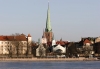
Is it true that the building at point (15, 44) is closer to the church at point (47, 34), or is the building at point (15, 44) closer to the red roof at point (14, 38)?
the red roof at point (14, 38)

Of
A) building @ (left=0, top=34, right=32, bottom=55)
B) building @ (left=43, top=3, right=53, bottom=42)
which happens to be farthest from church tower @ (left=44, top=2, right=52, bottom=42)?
building @ (left=0, top=34, right=32, bottom=55)

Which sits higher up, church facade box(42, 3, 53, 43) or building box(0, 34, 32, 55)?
church facade box(42, 3, 53, 43)

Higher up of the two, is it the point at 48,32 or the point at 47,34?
the point at 48,32

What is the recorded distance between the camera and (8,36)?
137 metres

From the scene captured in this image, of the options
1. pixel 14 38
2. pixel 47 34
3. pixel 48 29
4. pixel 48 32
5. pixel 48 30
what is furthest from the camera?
pixel 47 34

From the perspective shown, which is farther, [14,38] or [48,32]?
[48,32]

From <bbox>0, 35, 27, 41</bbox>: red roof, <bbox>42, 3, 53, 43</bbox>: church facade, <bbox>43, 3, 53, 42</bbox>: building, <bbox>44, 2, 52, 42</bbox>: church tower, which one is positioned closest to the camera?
<bbox>0, 35, 27, 41</bbox>: red roof

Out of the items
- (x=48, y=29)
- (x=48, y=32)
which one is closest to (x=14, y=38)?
(x=48, y=29)

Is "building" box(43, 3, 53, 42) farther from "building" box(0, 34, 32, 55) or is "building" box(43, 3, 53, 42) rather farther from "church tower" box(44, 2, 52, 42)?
"building" box(0, 34, 32, 55)

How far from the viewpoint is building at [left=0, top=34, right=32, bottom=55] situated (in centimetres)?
12611

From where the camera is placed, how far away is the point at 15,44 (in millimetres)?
127812

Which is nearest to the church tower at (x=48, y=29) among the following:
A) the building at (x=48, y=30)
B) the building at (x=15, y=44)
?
the building at (x=48, y=30)

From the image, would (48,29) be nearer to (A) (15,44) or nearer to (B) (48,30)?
(B) (48,30)

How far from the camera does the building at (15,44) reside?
4965 inches
